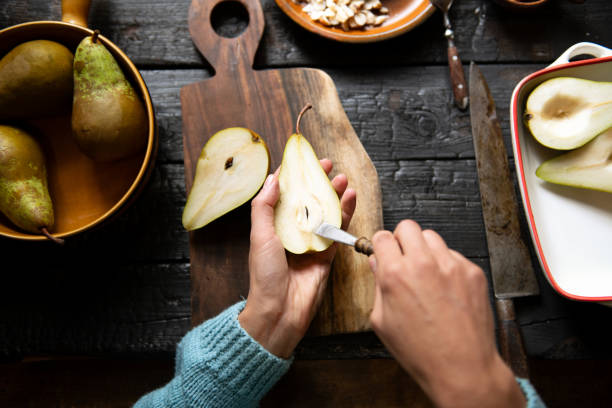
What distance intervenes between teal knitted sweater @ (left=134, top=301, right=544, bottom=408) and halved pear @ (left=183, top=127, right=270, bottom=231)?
16 centimetres

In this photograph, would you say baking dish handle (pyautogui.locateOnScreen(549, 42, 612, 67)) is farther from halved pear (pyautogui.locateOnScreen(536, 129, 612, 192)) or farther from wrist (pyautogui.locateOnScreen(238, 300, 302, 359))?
wrist (pyautogui.locateOnScreen(238, 300, 302, 359))

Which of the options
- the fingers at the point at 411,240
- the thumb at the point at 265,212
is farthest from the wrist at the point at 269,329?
the fingers at the point at 411,240

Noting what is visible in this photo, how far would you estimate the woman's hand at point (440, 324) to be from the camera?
401mm

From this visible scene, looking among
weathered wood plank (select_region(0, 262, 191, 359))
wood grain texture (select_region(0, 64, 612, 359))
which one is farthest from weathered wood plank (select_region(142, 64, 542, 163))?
weathered wood plank (select_region(0, 262, 191, 359))

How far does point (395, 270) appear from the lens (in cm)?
44

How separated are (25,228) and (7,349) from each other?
0.82 ft

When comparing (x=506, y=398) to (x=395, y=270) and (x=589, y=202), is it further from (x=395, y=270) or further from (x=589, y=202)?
(x=589, y=202)

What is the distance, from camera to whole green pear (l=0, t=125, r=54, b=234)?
0.55 m

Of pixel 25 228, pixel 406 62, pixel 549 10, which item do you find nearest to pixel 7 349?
pixel 25 228

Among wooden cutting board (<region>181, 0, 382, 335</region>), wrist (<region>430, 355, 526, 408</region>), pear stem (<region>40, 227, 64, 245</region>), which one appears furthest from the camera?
wooden cutting board (<region>181, 0, 382, 335</region>)

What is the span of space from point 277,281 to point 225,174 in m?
0.19

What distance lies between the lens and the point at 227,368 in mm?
576

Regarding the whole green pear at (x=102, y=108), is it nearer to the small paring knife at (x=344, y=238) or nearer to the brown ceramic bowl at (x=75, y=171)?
the brown ceramic bowl at (x=75, y=171)

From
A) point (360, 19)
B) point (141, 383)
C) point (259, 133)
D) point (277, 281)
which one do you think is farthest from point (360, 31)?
point (141, 383)
